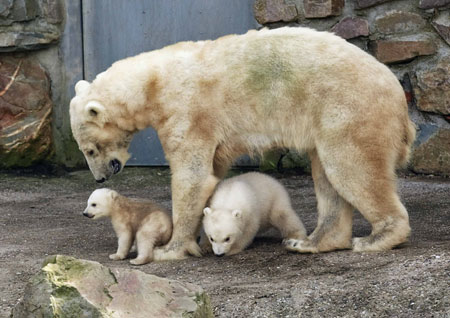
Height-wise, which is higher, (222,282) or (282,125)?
(282,125)

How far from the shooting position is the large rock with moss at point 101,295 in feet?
10.5

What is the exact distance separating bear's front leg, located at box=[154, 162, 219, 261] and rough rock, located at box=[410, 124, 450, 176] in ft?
8.81

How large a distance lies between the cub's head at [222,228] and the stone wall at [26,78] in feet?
11.2

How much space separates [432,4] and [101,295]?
15.1ft

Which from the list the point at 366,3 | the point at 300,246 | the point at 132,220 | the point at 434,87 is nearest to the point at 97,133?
the point at 132,220

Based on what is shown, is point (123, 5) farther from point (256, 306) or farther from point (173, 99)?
point (256, 306)

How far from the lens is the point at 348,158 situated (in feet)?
15.4

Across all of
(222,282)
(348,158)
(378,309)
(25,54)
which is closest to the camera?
(378,309)

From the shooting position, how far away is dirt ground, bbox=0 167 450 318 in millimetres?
3838

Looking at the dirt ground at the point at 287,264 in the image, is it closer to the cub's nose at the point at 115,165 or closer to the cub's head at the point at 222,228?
the cub's head at the point at 222,228

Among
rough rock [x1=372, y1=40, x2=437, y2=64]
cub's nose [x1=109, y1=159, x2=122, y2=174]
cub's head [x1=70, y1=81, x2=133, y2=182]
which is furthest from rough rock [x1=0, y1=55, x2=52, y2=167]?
rough rock [x1=372, y1=40, x2=437, y2=64]

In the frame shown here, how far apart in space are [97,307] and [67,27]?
5207mm

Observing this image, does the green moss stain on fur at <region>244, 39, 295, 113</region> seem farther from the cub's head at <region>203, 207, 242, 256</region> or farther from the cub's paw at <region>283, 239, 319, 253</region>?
the cub's paw at <region>283, 239, 319, 253</region>

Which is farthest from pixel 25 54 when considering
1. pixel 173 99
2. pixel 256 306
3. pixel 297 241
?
pixel 256 306
